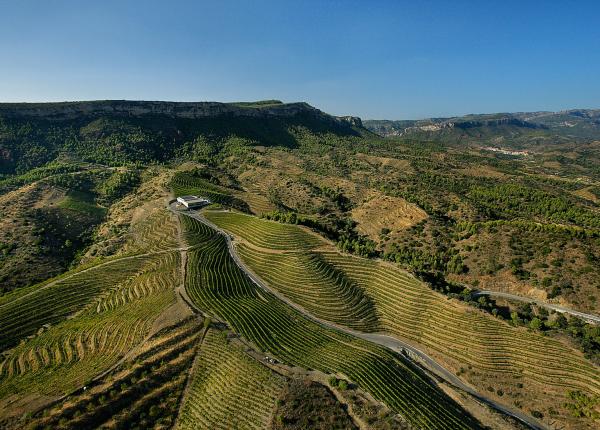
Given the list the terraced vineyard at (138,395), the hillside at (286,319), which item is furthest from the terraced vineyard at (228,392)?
the terraced vineyard at (138,395)

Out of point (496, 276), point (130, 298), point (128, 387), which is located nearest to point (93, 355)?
point (128, 387)

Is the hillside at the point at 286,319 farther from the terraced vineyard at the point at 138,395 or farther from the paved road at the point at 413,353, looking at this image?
the paved road at the point at 413,353

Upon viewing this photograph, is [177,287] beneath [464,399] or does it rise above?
above

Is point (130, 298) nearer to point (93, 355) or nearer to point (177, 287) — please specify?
point (177, 287)

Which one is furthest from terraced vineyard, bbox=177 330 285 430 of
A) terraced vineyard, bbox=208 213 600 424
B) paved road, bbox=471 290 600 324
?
paved road, bbox=471 290 600 324

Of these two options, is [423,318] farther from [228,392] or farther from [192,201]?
[192,201]

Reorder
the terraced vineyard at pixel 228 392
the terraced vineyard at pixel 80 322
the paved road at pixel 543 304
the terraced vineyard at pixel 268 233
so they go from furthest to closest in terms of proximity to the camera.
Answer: the terraced vineyard at pixel 268 233 < the paved road at pixel 543 304 < the terraced vineyard at pixel 80 322 < the terraced vineyard at pixel 228 392

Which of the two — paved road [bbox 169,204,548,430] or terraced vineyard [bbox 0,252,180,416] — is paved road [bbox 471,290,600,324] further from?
terraced vineyard [bbox 0,252,180,416]
